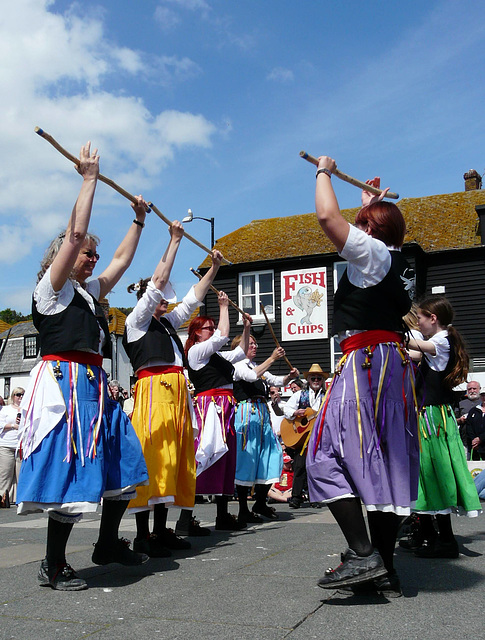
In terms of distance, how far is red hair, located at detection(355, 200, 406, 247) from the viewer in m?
3.19

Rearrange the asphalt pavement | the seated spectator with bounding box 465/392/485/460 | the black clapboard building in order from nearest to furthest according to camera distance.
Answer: the asphalt pavement → the seated spectator with bounding box 465/392/485/460 → the black clapboard building

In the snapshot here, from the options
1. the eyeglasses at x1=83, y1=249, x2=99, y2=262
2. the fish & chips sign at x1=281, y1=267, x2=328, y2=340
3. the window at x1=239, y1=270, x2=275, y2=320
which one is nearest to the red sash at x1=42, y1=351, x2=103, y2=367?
the eyeglasses at x1=83, y1=249, x2=99, y2=262

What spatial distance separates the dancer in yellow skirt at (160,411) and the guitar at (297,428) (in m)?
4.19

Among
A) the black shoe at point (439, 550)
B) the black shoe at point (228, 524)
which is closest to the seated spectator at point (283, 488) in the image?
the black shoe at point (228, 524)

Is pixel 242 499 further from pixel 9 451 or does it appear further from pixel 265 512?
pixel 9 451

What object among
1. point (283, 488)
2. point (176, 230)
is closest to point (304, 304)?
point (283, 488)

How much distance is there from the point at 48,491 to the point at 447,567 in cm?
221

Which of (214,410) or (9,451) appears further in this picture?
(9,451)

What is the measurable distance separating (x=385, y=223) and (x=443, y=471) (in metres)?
1.94

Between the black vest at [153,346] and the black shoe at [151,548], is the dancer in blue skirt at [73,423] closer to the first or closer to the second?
the black shoe at [151,548]

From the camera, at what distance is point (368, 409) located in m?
3.03

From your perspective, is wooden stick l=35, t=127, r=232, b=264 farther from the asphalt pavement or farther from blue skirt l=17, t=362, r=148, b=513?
the asphalt pavement

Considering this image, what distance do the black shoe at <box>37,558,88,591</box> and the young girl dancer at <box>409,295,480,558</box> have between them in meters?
2.16

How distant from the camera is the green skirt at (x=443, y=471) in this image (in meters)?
4.25
